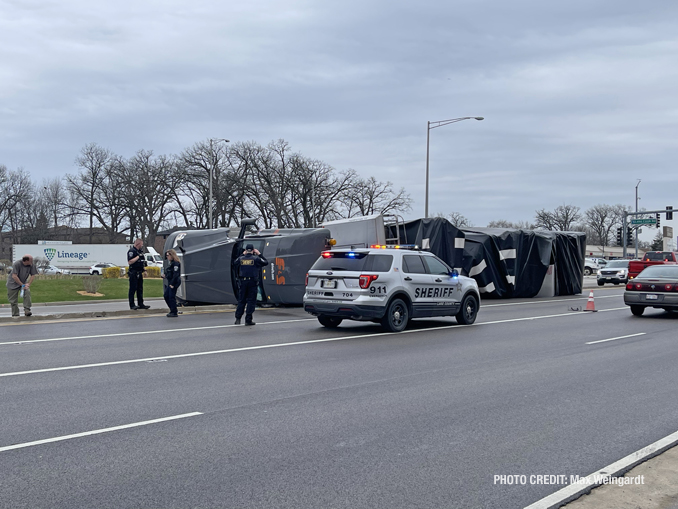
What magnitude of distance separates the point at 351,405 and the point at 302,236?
12.4 m

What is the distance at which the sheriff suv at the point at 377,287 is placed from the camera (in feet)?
42.2

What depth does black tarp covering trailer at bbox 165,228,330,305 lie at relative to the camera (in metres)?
18.4

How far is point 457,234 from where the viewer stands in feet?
79.2

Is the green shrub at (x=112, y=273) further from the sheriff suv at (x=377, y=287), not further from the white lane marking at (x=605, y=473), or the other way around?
the white lane marking at (x=605, y=473)

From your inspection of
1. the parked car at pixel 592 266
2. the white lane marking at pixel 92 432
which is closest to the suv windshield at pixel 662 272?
the white lane marking at pixel 92 432

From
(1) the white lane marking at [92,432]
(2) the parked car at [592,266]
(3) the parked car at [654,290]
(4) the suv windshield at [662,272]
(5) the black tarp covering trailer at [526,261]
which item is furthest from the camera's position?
(2) the parked car at [592,266]

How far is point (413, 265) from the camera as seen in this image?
13930 millimetres

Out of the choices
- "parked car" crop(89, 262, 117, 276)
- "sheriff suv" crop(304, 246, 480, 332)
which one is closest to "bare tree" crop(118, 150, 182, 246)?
"parked car" crop(89, 262, 117, 276)

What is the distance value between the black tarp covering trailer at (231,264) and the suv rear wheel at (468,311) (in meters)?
5.38

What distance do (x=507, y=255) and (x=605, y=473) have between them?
21.0 m

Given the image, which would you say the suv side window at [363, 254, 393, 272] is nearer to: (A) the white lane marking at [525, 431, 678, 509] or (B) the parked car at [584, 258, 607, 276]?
(A) the white lane marking at [525, 431, 678, 509]

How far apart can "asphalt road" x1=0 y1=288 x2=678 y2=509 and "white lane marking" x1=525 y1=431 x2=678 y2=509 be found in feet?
0.32

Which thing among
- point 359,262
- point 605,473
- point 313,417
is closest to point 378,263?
point 359,262

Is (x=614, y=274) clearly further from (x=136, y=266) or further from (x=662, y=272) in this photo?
(x=136, y=266)
